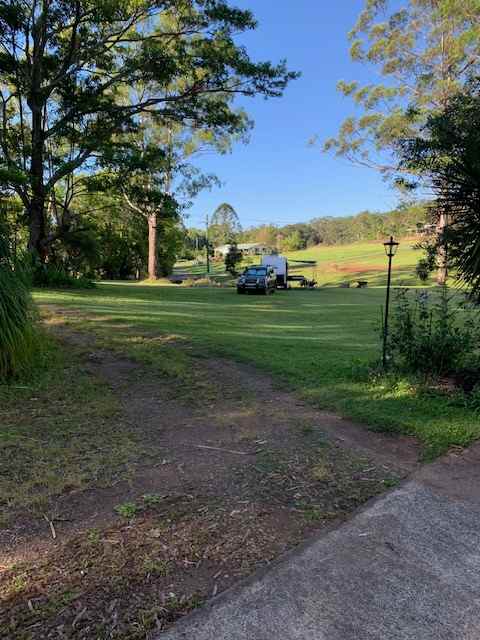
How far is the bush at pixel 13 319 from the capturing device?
4.38m

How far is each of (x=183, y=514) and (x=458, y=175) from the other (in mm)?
4269

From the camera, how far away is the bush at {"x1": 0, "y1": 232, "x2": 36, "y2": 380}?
4383 mm

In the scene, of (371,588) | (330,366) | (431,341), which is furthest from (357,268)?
(371,588)

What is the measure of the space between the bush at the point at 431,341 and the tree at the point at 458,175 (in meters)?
0.52

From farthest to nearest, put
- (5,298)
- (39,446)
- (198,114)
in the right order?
(198,114), (5,298), (39,446)

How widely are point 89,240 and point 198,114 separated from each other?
862 cm

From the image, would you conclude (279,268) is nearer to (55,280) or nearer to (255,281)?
(255,281)

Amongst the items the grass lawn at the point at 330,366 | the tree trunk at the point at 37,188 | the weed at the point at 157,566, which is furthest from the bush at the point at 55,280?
the weed at the point at 157,566

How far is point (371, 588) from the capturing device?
1885 millimetres

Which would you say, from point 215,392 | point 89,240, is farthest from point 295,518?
point 89,240

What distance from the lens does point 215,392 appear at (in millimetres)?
4680

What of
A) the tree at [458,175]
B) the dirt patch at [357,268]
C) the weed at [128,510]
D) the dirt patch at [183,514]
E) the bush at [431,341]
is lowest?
the dirt patch at [183,514]

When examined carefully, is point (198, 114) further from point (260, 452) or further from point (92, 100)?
point (260, 452)

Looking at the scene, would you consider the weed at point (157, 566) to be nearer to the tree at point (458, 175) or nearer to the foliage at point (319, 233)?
the tree at point (458, 175)
